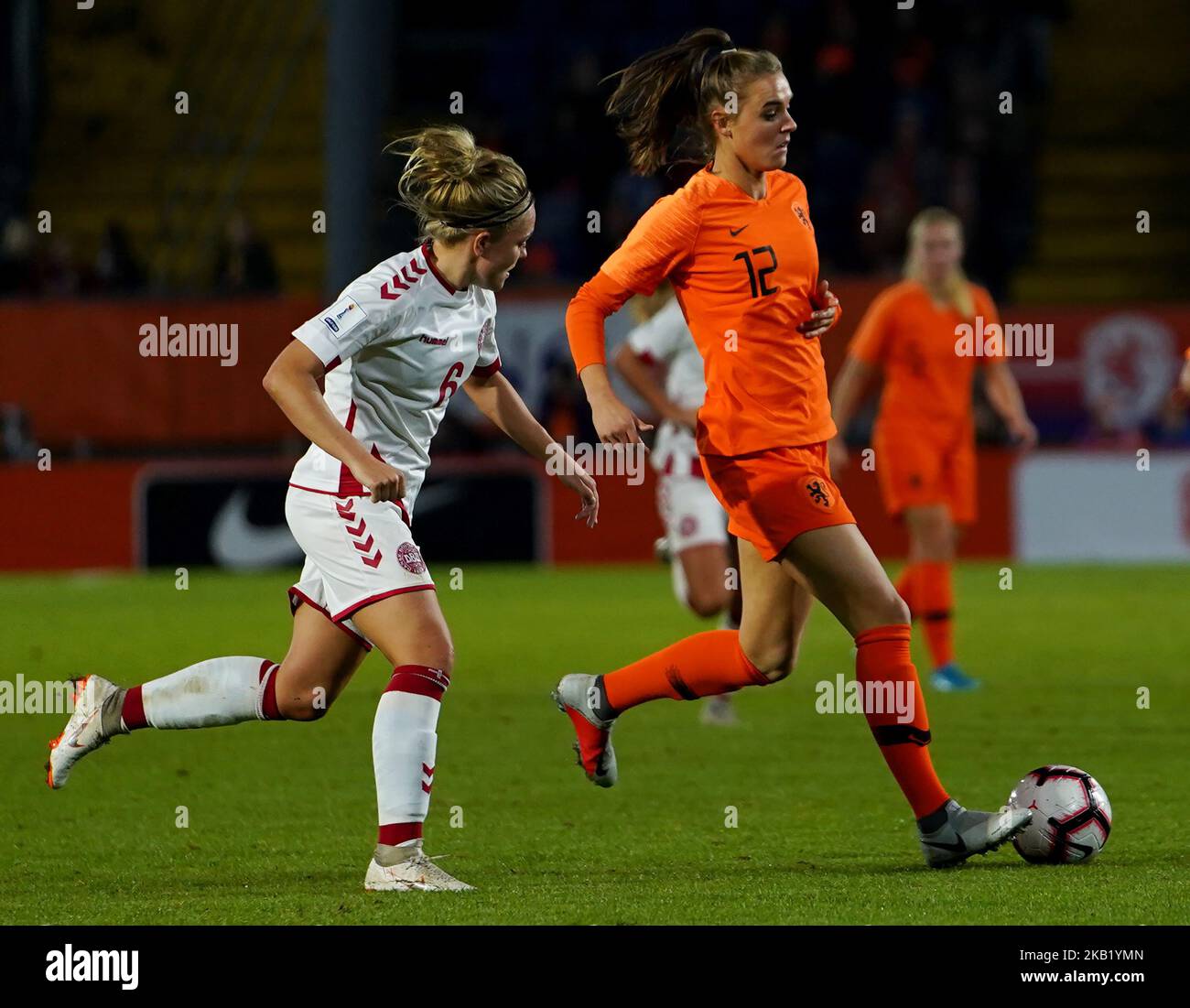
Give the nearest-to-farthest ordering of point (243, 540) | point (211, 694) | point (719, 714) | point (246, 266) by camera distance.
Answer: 1. point (211, 694)
2. point (719, 714)
3. point (243, 540)
4. point (246, 266)

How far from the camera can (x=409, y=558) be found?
18.4ft

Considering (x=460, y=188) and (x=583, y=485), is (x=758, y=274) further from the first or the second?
(x=460, y=188)

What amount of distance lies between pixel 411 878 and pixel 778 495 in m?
1.42

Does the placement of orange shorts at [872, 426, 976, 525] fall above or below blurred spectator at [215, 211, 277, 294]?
below

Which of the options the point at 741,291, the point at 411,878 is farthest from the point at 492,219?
the point at 411,878

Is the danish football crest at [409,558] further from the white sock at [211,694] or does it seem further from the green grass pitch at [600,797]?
the green grass pitch at [600,797]

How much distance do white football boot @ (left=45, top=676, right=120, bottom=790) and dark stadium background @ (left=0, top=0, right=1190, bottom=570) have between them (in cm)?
1095

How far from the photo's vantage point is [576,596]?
50.6 feet

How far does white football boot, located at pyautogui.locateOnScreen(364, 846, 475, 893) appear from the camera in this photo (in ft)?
17.6

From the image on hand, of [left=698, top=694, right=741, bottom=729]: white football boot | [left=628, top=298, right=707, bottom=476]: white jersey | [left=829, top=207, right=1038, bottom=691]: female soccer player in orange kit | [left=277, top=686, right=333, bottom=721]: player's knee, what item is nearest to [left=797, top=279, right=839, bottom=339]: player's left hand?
[left=277, top=686, right=333, bottom=721]: player's knee

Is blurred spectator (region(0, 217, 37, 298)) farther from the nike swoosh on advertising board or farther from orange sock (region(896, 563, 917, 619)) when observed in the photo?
orange sock (region(896, 563, 917, 619))
